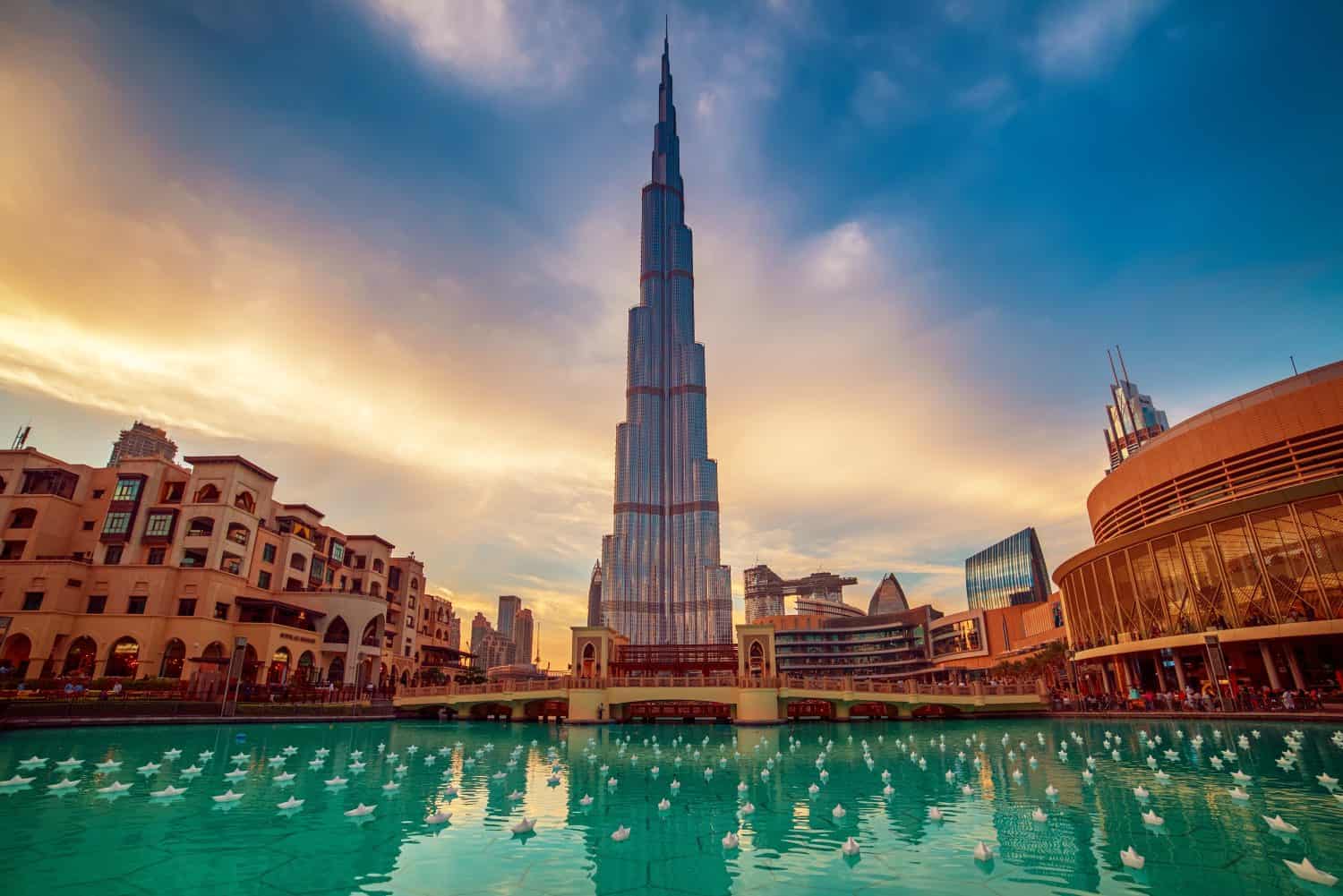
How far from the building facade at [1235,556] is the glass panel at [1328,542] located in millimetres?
63

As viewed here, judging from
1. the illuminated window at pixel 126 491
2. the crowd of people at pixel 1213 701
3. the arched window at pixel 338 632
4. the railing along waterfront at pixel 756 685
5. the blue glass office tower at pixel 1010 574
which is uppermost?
the blue glass office tower at pixel 1010 574

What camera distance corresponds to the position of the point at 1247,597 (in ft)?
156

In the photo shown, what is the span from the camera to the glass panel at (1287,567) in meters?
44.4

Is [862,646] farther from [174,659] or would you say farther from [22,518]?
[22,518]

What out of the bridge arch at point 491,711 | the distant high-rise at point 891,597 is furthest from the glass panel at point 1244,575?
the distant high-rise at point 891,597

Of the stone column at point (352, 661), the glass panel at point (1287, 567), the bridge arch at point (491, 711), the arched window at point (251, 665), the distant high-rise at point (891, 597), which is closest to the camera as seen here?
the glass panel at point (1287, 567)

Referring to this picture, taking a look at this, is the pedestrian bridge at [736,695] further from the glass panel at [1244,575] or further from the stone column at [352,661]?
the stone column at [352,661]

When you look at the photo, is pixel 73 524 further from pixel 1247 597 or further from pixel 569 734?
pixel 1247 597

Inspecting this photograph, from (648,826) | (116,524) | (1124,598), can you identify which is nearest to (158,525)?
(116,524)

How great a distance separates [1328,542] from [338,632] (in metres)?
86.3

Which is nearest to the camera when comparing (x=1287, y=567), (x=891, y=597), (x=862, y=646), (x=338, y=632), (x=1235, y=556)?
(x=1287, y=567)

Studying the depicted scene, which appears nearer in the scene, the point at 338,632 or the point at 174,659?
the point at 174,659

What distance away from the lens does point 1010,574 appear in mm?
161125

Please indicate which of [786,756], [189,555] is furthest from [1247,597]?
[189,555]
